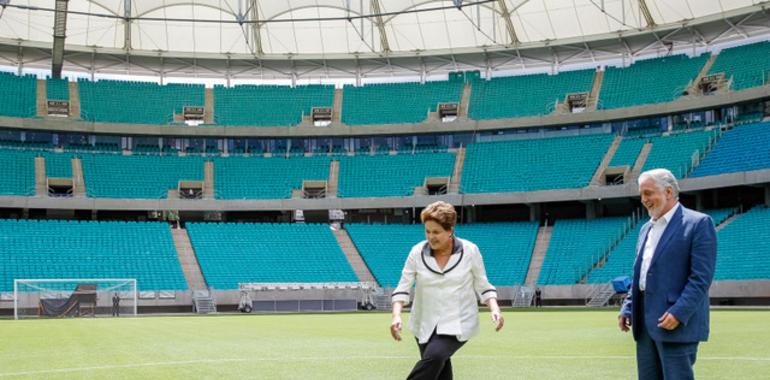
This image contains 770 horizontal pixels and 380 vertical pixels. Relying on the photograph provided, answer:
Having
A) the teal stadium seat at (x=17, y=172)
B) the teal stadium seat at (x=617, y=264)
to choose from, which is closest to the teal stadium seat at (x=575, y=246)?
the teal stadium seat at (x=617, y=264)

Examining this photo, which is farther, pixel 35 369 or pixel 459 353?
pixel 459 353

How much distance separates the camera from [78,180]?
63500mm

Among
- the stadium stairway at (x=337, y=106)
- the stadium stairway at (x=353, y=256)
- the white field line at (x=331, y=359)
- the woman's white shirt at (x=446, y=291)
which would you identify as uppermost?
the stadium stairway at (x=337, y=106)

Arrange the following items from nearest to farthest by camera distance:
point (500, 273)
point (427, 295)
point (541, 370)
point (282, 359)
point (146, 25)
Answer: point (427, 295) → point (541, 370) → point (282, 359) → point (500, 273) → point (146, 25)

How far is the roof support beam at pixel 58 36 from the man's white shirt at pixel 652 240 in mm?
51111

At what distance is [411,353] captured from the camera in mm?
17938

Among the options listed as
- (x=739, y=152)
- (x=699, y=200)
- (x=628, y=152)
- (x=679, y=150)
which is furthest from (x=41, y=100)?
(x=739, y=152)

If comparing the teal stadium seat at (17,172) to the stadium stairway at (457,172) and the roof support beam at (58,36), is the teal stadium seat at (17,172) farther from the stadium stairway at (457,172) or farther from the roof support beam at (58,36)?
the stadium stairway at (457,172)

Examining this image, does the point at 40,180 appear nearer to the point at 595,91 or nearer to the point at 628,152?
the point at 595,91

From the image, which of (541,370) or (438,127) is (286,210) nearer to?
(438,127)

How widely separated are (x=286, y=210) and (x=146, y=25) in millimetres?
18107

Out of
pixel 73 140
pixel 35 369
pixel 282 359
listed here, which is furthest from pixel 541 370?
pixel 73 140

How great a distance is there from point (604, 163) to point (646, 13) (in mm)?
11490

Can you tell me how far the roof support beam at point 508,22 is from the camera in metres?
66.6
